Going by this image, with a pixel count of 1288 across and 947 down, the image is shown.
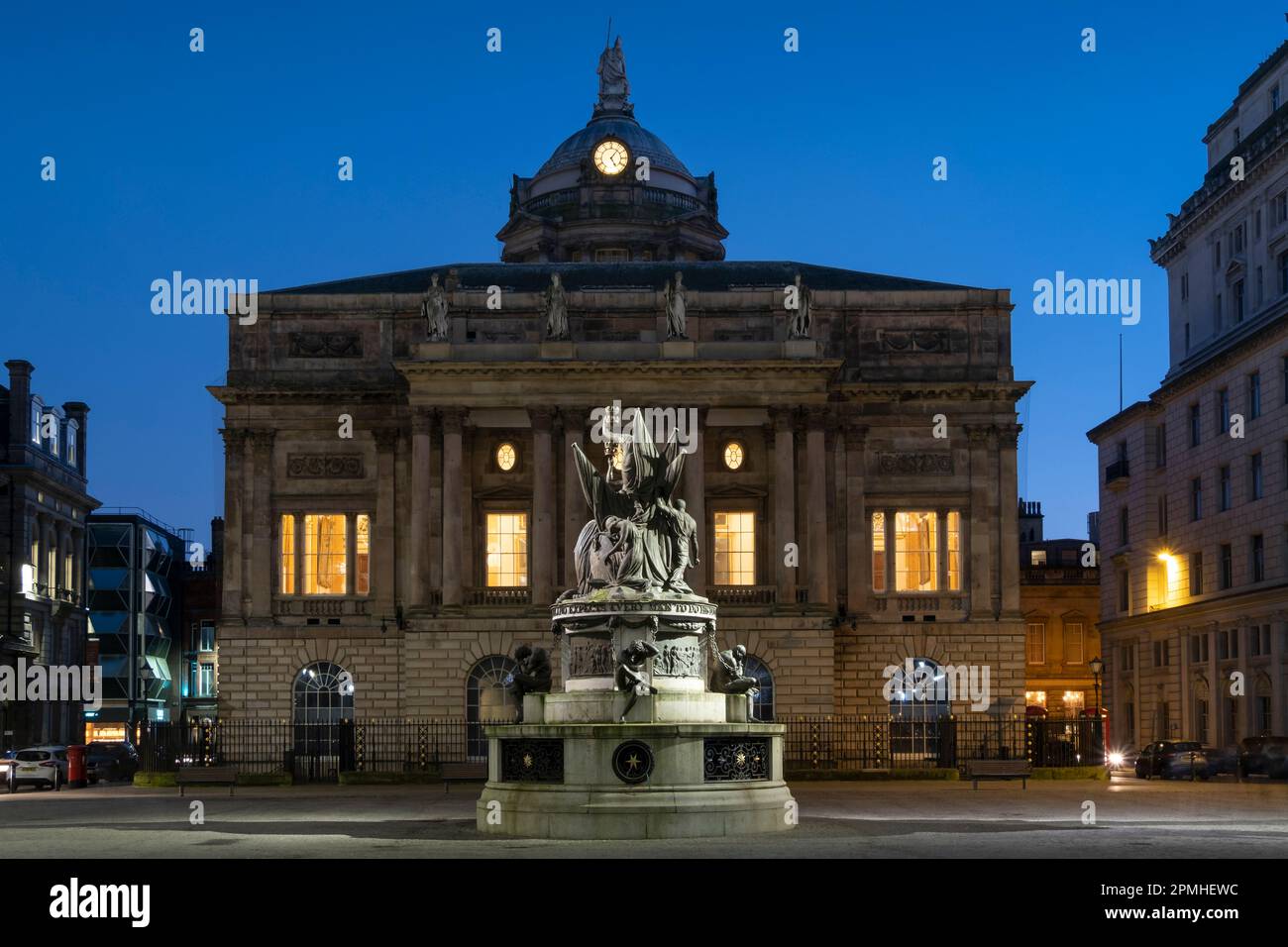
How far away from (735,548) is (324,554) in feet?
47.6

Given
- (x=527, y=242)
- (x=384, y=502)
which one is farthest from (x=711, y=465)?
(x=527, y=242)

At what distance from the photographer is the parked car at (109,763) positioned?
199 ft

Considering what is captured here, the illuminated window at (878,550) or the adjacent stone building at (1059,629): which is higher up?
the illuminated window at (878,550)

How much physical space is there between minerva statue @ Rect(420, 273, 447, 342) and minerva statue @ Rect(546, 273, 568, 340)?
3.54 m

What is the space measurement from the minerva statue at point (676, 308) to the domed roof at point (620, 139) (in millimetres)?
27547

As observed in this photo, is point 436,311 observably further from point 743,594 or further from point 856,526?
point 856,526

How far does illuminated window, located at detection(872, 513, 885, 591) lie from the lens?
6619 centimetres

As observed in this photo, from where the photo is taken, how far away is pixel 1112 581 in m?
86.9

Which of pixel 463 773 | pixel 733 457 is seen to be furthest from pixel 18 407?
pixel 463 773

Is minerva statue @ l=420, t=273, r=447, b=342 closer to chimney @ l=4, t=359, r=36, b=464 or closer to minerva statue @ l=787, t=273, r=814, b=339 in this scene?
minerva statue @ l=787, t=273, r=814, b=339

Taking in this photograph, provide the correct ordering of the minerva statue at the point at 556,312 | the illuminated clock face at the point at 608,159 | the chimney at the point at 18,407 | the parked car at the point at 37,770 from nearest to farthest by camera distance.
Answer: the parked car at the point at 37,770 < the minerva statue at the point at 556,312 < the illuminated clock face at the point at 608,159 < the chimney at the point at 18,407

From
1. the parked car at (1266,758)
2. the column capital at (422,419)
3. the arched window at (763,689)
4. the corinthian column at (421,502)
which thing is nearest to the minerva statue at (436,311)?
the column capital at (422,419)

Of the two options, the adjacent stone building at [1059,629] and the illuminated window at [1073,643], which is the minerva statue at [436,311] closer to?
the adjacent stone building at [1059,629]

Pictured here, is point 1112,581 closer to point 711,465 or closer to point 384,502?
point 711,465
